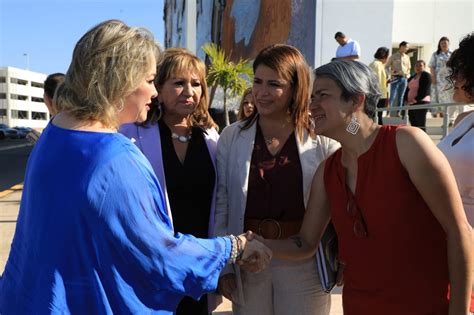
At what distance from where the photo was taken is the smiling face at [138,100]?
1.55 meters

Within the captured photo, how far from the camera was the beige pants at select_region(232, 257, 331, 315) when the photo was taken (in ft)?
7.43

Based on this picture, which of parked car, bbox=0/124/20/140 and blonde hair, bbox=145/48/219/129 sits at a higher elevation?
blonde hair, bbox=145/48/219/129

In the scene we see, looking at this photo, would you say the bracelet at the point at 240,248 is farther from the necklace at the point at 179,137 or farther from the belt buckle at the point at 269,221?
the necklace at the point at 179,137

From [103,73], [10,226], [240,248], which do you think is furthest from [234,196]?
[10,226]

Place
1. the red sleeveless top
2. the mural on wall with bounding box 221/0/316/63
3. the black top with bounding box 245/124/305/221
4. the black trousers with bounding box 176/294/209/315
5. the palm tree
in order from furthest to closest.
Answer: the palm tree, the mural on wall with bounding box 221/0/316/63, the black trousers with bounding box 176/294/209/315, the black top with bounding box 245/124/305/221, the red sleeveless top

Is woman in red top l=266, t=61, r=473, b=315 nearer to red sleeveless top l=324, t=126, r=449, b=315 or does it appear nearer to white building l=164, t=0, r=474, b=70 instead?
red sleeveless top l=324, t=126, r=449, b=315

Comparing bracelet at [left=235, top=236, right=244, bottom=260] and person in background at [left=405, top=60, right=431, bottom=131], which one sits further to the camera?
person in background at [left=405, top=60, right=431, bottom=131]

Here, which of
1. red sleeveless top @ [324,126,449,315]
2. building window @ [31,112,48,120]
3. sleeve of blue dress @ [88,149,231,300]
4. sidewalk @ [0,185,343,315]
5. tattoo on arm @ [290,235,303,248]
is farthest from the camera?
building window @ [31,112,48,120]

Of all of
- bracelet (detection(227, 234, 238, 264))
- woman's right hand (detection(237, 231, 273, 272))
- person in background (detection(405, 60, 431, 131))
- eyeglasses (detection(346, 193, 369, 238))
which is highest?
person in background (detection(405, 60, 431, 131))

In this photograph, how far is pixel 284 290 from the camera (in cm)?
Result: 228

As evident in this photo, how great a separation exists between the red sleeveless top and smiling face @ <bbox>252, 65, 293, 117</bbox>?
2.22 ft

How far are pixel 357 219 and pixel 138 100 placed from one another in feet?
3.13

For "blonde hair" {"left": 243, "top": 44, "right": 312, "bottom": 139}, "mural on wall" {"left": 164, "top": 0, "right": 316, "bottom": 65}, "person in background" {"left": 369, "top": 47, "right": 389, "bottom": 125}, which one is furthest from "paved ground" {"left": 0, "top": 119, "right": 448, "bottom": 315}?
"mural on wall" {"left": 164, "top": 0, "right": 316, "bottom": 65}

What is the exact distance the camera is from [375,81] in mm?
1946
